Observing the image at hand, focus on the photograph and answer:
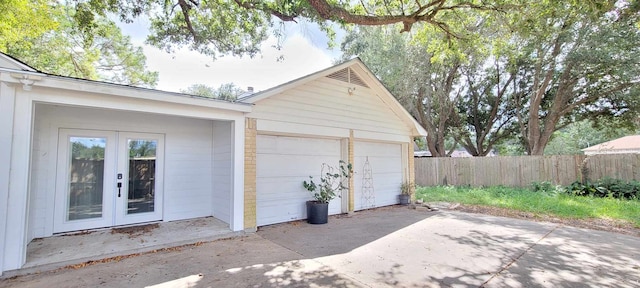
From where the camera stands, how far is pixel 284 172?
264 inches

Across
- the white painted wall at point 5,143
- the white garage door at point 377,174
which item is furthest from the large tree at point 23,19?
the white garage door at point 377,174

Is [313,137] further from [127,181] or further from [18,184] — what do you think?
[18,184]

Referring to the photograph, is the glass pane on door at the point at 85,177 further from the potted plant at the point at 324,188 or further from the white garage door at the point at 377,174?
the white garage door at the point at 377,174

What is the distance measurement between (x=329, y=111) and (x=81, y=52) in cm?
1393

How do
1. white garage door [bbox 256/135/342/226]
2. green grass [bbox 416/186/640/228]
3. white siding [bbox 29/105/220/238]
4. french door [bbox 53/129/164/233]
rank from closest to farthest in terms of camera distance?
white siding [bbox 29/105/220/238], french door [bbox 53/129/164/233], white garage door [bbox 256/135/342/226], green grass [bbox 416/186/640/228]

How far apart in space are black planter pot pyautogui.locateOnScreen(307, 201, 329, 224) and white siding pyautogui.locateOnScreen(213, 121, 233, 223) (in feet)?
6.05

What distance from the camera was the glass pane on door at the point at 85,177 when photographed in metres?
5.29

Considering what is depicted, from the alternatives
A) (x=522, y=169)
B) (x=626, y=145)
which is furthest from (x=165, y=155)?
(x=626, y=145)

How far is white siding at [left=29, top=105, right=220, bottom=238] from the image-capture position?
4.89 meters

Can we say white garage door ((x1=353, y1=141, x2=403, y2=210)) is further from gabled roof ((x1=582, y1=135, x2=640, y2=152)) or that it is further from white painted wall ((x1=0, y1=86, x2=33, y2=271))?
gabled roof ((x1=582, y1=135, x2=640, y2=152))

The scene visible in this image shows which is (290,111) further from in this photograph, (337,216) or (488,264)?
(488,264)

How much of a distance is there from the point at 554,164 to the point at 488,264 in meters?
9.50

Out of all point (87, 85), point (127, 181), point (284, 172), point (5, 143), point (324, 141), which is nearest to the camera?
point (5, 143)

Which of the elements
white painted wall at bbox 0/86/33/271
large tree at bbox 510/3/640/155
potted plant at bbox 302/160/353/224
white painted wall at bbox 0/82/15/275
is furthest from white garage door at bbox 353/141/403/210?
white painted wall at bbox 0/82/15/275
